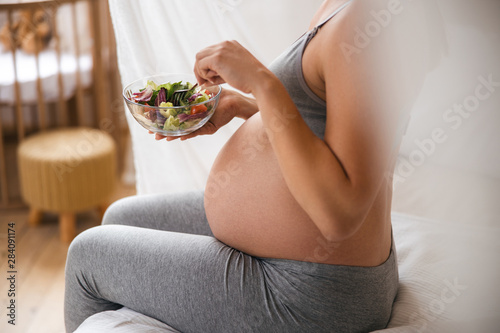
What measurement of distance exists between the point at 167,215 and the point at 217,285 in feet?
0.99

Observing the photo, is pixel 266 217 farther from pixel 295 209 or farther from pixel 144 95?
pixel 144 95

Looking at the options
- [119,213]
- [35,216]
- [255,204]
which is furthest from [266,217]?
[35,216]

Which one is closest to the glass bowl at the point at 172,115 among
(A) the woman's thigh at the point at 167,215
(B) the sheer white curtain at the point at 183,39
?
(A) the woman's thigh at the point at 167,215

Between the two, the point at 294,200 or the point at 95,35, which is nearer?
the point at 294,200

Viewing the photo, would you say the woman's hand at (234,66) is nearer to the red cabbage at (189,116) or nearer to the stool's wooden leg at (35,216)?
the red cabbage at (189,116)

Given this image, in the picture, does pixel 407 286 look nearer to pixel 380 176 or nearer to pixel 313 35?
pixel 380 176

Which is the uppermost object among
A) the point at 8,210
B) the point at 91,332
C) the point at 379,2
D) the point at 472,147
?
the point at 379,2

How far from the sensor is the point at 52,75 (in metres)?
2.50

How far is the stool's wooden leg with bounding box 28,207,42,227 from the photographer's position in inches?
87.9

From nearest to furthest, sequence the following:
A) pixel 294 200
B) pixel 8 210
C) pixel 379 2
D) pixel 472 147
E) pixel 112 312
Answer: pixel 379 2
pixel 294 200
pixel 112 312
pixel 472 147
pixel 8 210

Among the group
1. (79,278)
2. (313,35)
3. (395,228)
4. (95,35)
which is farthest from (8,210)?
(313,35)

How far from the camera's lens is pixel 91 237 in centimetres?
A: 103

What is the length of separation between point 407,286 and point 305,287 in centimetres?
31

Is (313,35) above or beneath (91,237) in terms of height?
above
